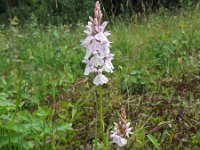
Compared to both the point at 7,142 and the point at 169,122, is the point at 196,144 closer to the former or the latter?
the point at 169,122

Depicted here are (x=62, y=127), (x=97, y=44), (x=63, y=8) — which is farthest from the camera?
(x=63, y=8)

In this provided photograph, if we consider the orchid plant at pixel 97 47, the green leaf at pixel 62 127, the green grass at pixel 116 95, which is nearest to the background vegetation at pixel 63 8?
the green grass at pixel 116 95

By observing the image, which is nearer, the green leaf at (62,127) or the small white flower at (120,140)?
the small white flower at (120,140)

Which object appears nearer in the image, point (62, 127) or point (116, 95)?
point (62, 127)

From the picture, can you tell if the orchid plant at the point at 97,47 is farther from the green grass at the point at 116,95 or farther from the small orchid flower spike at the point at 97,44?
the green grass at the point at 116,95

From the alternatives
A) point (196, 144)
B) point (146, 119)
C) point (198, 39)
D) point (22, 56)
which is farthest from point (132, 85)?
point (22, 56)

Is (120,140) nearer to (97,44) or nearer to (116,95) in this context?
(97,44)

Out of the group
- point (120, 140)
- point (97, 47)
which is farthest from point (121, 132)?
point (97, 47)

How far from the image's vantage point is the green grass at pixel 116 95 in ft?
6.78

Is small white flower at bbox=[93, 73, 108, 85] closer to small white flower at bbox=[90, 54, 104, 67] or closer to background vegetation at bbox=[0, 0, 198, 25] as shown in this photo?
small white flower at bbox=[90, 54, 104, 67]

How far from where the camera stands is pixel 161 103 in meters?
2.80

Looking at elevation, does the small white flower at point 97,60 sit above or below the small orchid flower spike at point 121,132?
above

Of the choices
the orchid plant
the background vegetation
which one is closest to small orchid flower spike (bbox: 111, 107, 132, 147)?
the orchid plant

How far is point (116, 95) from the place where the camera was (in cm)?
297
